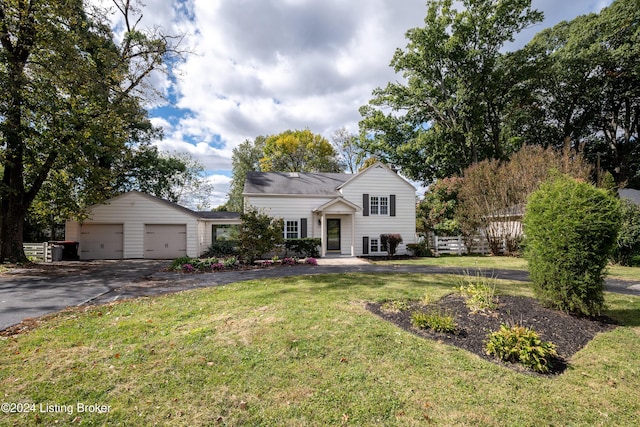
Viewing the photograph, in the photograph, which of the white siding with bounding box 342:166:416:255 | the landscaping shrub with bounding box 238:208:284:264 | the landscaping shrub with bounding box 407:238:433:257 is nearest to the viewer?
the landscaping shrub with bounding box 238:208:284:264

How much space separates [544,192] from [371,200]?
12.1m

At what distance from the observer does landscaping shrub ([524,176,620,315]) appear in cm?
479

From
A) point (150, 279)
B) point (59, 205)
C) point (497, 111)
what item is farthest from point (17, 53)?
point (497, 111)

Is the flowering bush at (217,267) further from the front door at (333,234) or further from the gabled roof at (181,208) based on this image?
the front door at (333,234)

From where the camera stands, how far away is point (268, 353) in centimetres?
359

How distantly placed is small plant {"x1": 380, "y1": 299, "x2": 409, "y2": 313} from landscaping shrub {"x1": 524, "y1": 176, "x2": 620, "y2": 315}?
2.55 metres

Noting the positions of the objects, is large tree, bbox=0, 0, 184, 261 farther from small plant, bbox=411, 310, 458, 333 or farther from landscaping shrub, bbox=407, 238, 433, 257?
landscaping shrub, bbox=407, 238, 433, 257

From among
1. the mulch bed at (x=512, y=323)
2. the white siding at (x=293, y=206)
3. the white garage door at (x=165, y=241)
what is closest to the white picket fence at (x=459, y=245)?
the white siding at (x=293, y=206)

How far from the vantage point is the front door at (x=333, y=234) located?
1698cm

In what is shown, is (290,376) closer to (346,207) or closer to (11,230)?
(346,207)

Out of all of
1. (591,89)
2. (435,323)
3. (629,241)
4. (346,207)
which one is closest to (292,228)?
(346,207)

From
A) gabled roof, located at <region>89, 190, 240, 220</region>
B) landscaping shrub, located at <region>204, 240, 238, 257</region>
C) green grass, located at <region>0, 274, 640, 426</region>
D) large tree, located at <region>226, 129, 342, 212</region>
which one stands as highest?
large tree, located at <region>226, 129, 342, 212</region>

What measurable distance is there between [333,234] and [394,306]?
11.7 m

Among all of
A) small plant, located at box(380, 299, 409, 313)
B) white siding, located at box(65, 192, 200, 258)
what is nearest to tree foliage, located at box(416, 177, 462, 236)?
small plant, located at box(380, 299, 409, 313)
